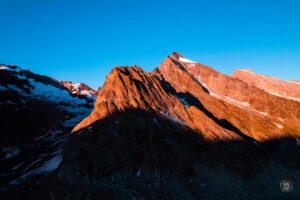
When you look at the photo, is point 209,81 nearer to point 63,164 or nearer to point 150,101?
point 150,101

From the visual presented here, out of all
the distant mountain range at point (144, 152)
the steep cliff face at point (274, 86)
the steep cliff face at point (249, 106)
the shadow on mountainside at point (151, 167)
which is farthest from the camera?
the steep cliff face at point (274, 86)

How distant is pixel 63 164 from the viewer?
75.7 ft

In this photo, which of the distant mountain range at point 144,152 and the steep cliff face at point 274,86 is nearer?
the distant mountain range at point 144,152

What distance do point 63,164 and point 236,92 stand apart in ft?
323

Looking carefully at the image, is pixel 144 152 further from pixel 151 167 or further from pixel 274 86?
pixel 274 86

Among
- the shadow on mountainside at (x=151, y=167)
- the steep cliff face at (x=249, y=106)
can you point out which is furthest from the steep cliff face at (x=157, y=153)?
the steep cliff face at (x=249, y=106)

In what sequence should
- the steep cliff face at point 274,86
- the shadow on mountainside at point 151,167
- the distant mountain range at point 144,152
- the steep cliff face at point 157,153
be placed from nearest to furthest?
1. the shadow on mountainside at point 151,167
2. the distant mountain range at point 144,152
3. the steep cliff face at point 157,153
4. the steep cliff face at point 274,86

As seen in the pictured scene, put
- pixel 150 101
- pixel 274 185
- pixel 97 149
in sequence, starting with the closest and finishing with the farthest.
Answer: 1. pixel 97 149
2. pixel 274 185
3. pixel 150 101

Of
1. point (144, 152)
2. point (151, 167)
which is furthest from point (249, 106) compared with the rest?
point (151, 167)

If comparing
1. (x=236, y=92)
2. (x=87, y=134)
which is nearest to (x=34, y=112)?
(x=87, y=134)

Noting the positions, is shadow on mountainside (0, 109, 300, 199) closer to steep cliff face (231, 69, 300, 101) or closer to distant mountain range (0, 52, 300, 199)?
distant mountain range (0, 52, 300, 199)

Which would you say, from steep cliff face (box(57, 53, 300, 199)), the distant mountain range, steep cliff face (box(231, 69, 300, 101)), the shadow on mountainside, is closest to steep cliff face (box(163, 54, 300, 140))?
the distant mountain range

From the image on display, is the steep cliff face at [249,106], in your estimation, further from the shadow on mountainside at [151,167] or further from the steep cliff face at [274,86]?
the shadow on mountainside at [151,167]

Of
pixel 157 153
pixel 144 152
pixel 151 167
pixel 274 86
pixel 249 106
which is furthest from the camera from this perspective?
pixel 274 86
